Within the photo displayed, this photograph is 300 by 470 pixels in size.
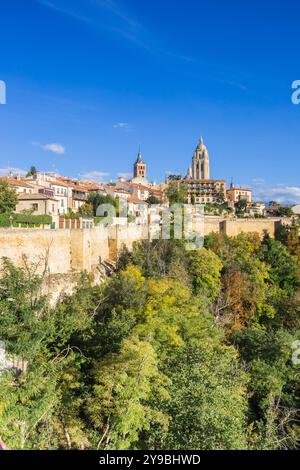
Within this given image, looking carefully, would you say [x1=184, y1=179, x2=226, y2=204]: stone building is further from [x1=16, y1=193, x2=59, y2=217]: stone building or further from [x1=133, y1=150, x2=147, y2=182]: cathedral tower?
→ [x1=16, y1=193, x2=59, y2=217]: stone building

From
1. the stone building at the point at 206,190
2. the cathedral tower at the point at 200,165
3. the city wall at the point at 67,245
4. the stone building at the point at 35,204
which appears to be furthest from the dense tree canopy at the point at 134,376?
the cathedral tower at the point at 200,165

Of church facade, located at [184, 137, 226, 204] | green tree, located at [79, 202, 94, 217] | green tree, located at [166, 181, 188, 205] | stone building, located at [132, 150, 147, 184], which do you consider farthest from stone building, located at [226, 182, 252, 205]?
green tree, located at [79, 202, 94, 217]

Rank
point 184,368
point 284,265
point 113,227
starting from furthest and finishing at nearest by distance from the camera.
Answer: point 284,265, point 113,227, point 184,368

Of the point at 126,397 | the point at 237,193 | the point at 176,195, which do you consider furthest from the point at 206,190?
the point at 126,397

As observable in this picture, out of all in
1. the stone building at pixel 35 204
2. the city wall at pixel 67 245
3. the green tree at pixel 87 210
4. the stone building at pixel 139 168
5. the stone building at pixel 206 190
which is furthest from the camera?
the stone building at pixel 139 168

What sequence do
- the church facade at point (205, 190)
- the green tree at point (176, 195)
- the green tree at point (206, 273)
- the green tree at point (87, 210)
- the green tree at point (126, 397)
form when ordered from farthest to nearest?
1. the church facade at point (205, 190)
2. the green tree at point (176, 195)
3. the green tree at point (87, 210)
4. the green tree at point (206, 273)
5. the green tree at point (126, 397)

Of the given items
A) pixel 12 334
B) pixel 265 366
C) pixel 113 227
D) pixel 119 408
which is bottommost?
pixel 265 366

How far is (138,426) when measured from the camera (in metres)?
10.3

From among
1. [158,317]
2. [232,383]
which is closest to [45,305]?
[158,317]

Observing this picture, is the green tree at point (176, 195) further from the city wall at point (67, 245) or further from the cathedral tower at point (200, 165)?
the cathedral tower at point (200, 165)

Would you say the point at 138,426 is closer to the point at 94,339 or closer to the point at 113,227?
the point at 94,339

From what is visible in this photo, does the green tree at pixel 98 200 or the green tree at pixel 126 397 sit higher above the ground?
the green tree at pixel 98 200

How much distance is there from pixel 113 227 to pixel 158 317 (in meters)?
15.1

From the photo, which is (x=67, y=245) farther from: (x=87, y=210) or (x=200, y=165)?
(x=200, y=165)
